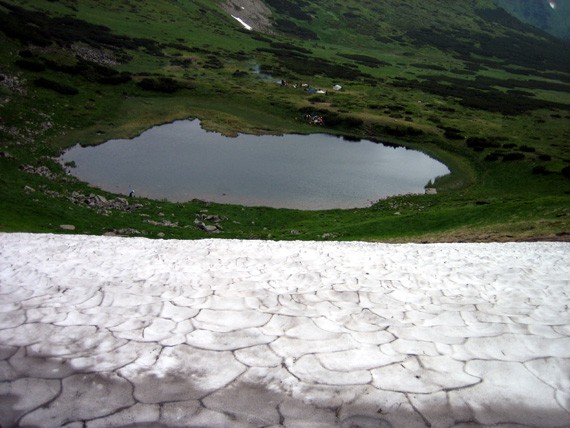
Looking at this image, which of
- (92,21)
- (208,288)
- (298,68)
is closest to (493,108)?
(298,68)

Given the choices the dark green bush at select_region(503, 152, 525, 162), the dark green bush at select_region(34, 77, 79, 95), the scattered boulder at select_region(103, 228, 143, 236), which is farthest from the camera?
the dark green bush at select_region(503, 152, 525, 162)

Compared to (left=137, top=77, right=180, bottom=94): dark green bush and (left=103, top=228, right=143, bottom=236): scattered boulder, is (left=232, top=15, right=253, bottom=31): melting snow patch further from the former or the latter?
(left=103, top=228, right=143, bottom=236): scattered boulder

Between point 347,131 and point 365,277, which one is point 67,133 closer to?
point 347,131

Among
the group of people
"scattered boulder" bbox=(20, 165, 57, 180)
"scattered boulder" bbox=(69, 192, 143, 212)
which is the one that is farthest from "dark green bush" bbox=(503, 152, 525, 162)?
"scattered boulder" bbox=(20, 165, 57, 180)

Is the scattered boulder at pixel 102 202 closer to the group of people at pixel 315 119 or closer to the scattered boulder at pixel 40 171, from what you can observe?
the scattered boulder at pixel 40 171

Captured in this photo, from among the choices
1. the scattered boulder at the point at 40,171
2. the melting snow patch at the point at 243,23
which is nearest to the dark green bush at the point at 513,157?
the scattered boulder at the point at 40,171
